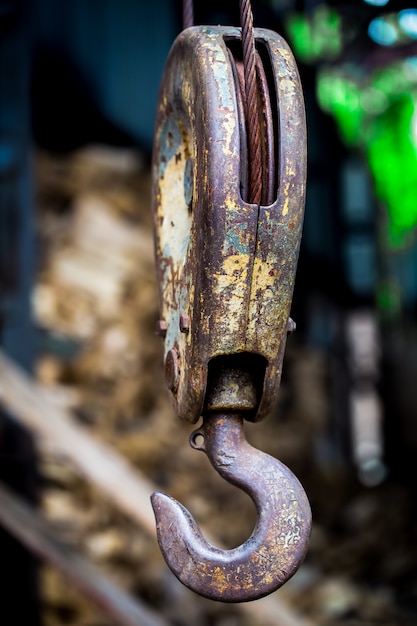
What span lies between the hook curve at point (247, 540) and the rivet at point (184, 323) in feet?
0.45

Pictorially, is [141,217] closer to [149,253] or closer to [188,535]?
[149,253]

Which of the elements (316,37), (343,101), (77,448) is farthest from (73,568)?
(343,101)

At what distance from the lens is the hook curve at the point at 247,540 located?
2.80 ft

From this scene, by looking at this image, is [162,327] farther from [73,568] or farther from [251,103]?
[73,568]

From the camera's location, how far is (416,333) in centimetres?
595

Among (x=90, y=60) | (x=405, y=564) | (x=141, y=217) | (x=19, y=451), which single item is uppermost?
(x=90, y=60)

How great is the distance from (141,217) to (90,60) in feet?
2.37

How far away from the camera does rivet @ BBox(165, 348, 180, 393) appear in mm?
946

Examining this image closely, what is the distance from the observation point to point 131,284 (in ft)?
11.1

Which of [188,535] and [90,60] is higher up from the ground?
[90,60]

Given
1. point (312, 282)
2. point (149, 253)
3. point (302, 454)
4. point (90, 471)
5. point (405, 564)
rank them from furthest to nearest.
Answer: point (312, 282) → point (302, 454) → point (405, 564) → point (149, 253) → point (90, 471)

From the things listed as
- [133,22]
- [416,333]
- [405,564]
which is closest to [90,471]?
[133,22]

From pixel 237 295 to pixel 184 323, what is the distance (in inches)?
3.2

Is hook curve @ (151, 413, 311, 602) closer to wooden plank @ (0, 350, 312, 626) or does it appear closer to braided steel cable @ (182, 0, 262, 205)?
braided steel cable @ (182, 0, 262, 205)
